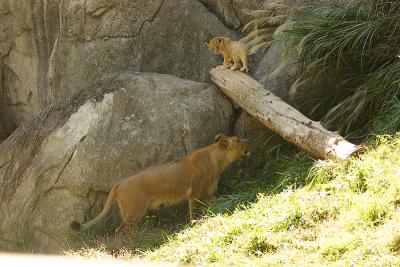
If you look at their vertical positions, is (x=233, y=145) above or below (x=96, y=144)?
below

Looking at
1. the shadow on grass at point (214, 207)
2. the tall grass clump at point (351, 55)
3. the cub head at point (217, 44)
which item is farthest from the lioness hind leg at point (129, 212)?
the cub head at point (217, 44)

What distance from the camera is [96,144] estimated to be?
10766 mm

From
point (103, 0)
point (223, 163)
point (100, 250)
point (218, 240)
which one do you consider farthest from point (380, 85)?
point (103, 0)

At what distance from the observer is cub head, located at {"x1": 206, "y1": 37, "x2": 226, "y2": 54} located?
11750 millimetres

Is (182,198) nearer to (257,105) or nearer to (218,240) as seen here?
(257,105)

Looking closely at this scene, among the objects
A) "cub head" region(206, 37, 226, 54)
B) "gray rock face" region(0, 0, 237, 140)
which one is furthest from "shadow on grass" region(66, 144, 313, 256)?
"gray rock face" region(0, 0, 237, 140)

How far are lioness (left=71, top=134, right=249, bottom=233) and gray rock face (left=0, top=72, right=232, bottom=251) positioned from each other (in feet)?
1.64

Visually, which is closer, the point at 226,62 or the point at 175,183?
the point at 175,183

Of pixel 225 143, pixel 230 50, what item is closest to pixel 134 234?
pixel 225 143

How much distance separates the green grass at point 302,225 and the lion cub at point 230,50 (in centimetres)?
211

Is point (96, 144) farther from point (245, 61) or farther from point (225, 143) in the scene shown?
point (245, 61)

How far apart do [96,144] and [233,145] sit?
6.05 ft

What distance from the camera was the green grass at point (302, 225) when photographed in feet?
23.7

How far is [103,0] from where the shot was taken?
12875mm
